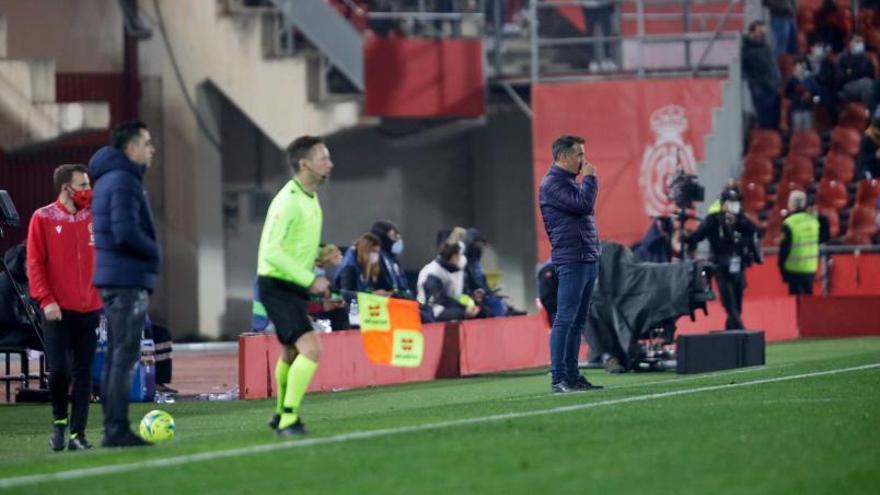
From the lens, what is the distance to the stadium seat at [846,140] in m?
33.6

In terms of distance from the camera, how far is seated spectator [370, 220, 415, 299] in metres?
22.3

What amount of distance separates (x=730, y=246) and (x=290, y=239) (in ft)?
43.7

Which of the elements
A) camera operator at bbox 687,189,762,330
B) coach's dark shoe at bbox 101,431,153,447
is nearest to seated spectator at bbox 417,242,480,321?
camera operator at bbox 687,189,762,330

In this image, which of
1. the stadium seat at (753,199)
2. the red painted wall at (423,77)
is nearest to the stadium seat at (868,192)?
the stadium seat at (753,199)

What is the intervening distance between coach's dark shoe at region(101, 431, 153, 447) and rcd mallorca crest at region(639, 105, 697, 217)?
19.5m

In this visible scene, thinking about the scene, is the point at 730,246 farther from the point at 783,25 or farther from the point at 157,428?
the point at 157,428

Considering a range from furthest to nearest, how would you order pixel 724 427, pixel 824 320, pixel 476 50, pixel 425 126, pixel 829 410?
pixel 425 126
pixel 476 50
pixel 824 320
pixel 829 410
pixel 724 427

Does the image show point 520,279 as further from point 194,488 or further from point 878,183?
point 194,488

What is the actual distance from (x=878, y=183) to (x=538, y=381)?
14085 millimetres

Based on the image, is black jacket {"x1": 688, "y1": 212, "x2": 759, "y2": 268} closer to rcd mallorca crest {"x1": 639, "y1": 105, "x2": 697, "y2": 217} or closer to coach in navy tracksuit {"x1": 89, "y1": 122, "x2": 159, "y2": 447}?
rcd mallorca crest {"x1": 639, "y1": 105, "x2": 697, "y2": 217}

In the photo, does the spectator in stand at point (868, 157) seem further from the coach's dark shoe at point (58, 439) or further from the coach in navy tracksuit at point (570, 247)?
the coach's dark shoe at point (58, 439)

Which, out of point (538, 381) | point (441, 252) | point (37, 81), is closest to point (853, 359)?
point (538, 381)

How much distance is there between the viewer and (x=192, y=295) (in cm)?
3144

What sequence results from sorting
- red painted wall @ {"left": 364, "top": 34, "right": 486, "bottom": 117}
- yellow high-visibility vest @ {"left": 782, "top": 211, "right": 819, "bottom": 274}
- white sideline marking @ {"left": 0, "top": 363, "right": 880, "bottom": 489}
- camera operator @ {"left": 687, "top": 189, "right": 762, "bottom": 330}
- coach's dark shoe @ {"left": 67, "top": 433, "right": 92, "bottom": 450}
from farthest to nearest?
red painted wall @ {"left": 364, "top": 34, "right": 486, "bottom": 117} → yellow high-visibility vest @ {"left": 782, "top": 211, "right": 819, "bottom": 274} → camera operator @ {"left": 687, "top": 189, "right": 762, "bottom": 330} → coach's dark shoe @ {"left": 67, "top": 433, "right": 92, "bottom": 450} → white sideline marking @ {"left": 0, "top": 363, "right": 880, "bottom": 489}
